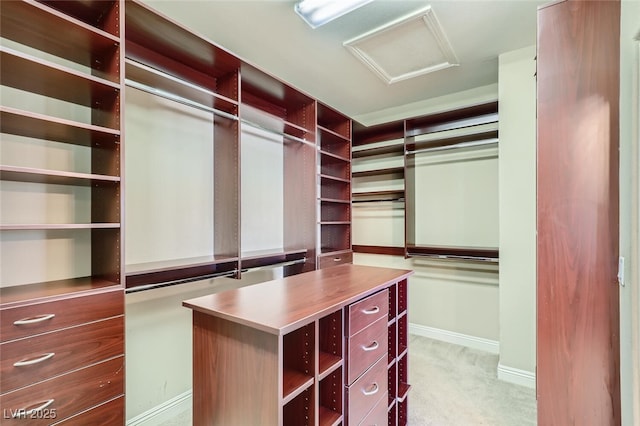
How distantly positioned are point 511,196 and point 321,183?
1858 mm

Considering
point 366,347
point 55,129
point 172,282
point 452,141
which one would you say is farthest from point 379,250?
point 55,129

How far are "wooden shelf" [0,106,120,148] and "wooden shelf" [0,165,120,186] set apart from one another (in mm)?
201

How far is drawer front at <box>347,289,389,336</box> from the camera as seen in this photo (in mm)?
1272

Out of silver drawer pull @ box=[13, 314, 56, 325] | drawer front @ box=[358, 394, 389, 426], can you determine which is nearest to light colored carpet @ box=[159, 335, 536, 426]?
drawer front @ box=[358, 394, 389, 426]

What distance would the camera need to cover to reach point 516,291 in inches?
95.3

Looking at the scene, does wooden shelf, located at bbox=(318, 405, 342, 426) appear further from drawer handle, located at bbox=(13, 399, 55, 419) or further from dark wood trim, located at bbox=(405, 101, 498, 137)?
dark wood trim, located at bbox=(405, 101, 498, 137)

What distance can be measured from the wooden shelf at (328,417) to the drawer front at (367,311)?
1.10 ft

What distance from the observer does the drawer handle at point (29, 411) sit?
1.11 metres

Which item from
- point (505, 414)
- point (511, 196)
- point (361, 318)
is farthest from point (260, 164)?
point (505, 414)

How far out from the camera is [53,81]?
137 cm

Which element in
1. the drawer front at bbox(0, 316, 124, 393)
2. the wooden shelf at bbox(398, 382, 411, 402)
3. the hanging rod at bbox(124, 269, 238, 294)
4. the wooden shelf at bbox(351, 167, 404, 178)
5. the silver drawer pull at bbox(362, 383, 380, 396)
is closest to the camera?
the drawer front at bbox(0, 316, 124, 393)

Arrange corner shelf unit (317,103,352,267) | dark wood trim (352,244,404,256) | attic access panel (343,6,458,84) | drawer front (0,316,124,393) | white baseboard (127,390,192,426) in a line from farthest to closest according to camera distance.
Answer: dark wood trim (352,244,404,256) < corner shelf unit (317,103,352,267) < attic access panel (343,6,458,84) < white baseboard (127,390,192,426) < drawer front (0,316,124,393)
